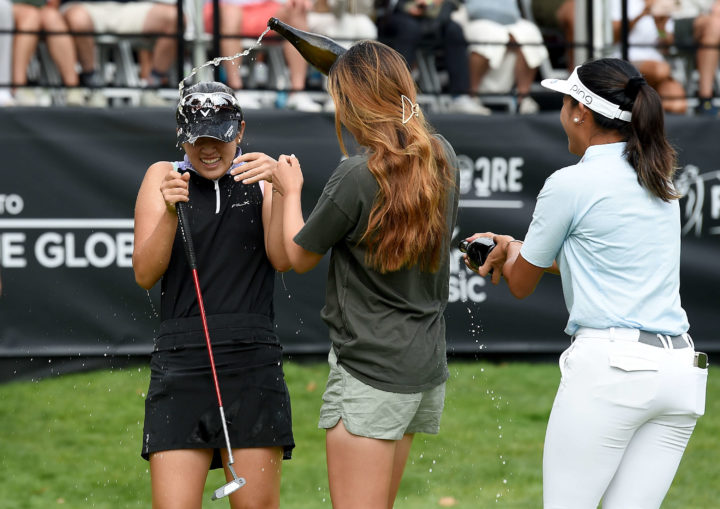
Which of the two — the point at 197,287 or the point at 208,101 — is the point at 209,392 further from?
the point at 208,101

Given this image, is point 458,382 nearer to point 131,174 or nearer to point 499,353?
point 499,353

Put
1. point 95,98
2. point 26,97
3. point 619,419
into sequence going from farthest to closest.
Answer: point 95,98
point 26,97
point 619,419

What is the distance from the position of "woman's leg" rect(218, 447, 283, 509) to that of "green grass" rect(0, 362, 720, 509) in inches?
70.1

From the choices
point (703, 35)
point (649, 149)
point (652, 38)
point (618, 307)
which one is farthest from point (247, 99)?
point (618, 307)

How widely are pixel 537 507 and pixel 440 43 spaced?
11.3 feet

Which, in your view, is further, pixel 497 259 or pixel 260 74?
pixel 260 74

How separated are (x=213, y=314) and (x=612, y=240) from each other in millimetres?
1282

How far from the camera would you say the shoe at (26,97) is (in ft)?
23.8

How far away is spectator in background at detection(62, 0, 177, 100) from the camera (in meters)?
7.27

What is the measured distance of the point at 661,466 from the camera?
3.15m

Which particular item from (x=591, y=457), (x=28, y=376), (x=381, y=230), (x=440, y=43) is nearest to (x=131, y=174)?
(x=28, y=376)

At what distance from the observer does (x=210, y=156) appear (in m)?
3.58

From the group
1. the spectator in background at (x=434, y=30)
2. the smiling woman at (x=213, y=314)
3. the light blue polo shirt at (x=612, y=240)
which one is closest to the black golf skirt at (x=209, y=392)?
the smiling woman at (x=213, y=314)

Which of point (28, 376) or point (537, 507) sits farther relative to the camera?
point (28, 376)
